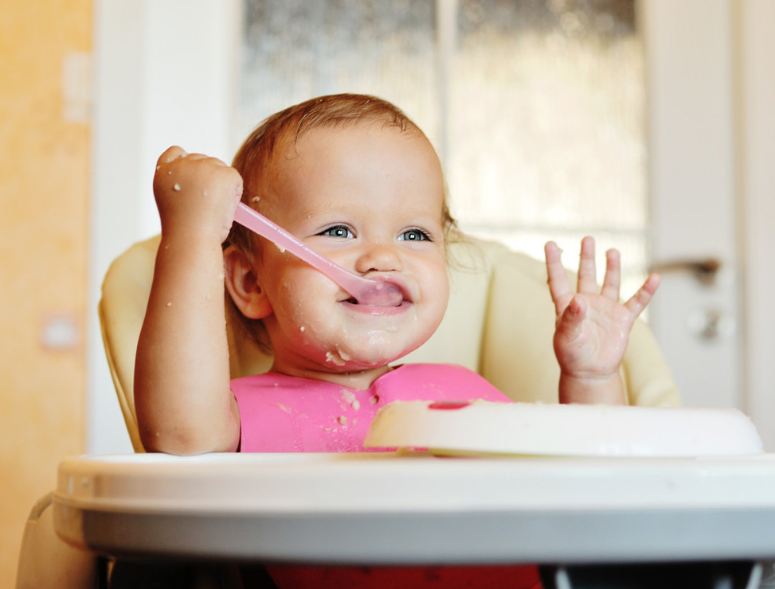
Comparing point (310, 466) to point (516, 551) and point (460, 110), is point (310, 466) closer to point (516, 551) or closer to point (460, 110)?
point (516, 551)

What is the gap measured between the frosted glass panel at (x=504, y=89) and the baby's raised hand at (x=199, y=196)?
1143mm

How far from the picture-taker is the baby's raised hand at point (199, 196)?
596 mm

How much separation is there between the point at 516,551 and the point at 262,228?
14.7 inches

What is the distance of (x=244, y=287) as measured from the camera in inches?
33.8

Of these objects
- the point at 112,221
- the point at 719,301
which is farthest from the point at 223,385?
the point at 719,301

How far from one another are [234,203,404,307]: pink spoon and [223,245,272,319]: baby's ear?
0.45 ft

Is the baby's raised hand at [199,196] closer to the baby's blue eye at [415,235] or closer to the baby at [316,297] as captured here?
the baby at [316,297]

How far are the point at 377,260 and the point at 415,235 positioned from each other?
9 centimetres

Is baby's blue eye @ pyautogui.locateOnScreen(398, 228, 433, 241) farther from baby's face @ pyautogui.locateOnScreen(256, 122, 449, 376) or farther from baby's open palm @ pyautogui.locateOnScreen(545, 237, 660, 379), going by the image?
baby's open palm @ pyautogui.locateOnScreen(545, 237, 660, 379)

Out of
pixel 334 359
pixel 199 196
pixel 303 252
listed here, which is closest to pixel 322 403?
pixel 334 359

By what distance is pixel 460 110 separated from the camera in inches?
70.2

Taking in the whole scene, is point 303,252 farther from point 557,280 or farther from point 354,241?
point 557,280

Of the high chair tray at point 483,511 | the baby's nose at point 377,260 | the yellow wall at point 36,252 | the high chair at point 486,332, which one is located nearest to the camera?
the high chair tray at point 483,511

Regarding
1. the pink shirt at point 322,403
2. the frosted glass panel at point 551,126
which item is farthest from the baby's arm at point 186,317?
the frosted glass panel at point 551,126
